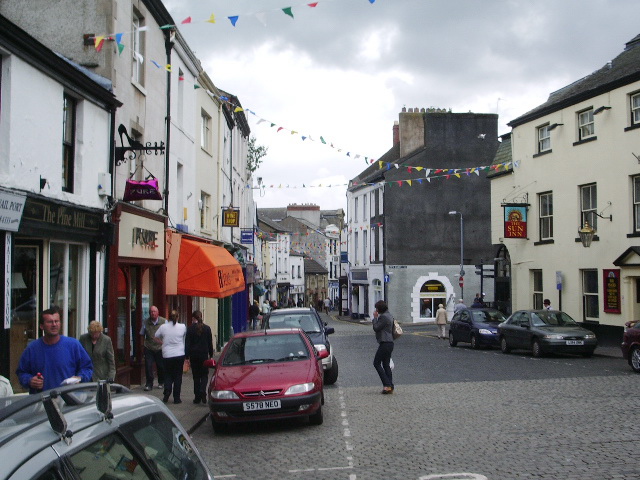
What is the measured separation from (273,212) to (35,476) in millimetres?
111605

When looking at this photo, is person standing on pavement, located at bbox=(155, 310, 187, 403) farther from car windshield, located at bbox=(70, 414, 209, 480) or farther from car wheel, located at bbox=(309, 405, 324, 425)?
car windshield, located at bbox=(70, 414, 209, 480)

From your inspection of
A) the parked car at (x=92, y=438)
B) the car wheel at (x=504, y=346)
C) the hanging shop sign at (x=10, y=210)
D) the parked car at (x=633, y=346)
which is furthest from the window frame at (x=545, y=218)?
the parked car at (x=92, y=438)

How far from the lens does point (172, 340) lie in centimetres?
1339

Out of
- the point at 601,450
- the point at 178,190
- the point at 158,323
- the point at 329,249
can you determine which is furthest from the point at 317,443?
the point at 329,249

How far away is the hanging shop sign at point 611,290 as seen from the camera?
77.3ft

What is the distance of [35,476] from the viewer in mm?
2328

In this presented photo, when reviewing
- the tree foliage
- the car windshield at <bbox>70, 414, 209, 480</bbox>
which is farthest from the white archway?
the car windshield at <bbox>70, 414, 209, 480</bbox>

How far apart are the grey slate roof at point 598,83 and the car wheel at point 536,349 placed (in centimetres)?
909

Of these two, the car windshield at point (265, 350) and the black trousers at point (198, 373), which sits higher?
the car windshield at point (265, 350)

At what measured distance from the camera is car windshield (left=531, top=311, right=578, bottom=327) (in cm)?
2205

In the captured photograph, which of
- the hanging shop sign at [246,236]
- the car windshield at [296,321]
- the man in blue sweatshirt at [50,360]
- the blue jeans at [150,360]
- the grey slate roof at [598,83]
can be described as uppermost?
the grey slate roof at [598,83]

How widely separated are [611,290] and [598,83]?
731cm

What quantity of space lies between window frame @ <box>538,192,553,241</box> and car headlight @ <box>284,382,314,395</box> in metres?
19.7

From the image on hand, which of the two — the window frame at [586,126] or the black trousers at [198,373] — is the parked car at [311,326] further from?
the window frame at [586,126]
